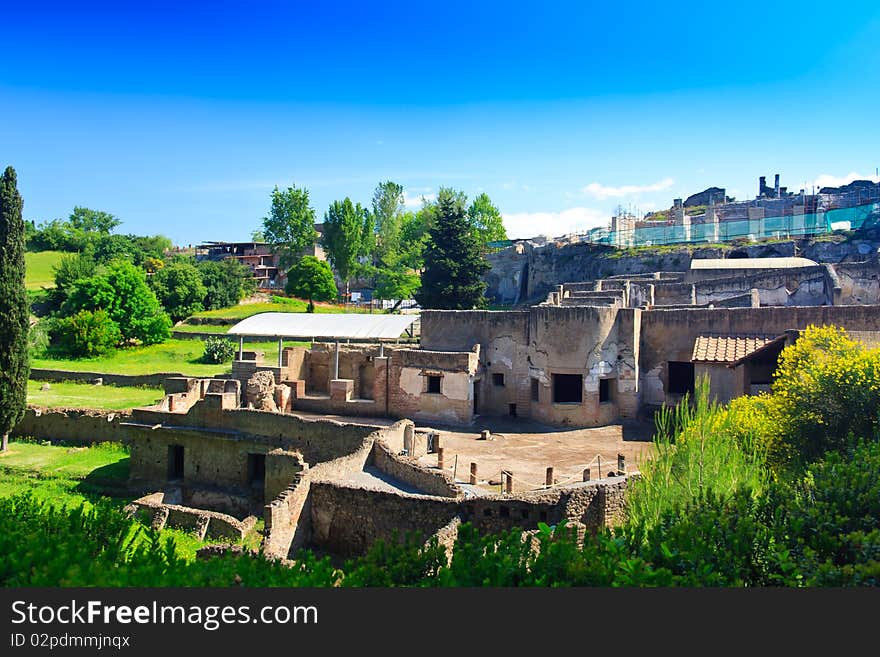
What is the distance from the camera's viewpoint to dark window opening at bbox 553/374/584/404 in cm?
2414

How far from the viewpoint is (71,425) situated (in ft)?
90.8

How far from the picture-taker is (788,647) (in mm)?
6031

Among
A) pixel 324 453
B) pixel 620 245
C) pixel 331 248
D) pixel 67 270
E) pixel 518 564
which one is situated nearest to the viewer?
pixel 518 564

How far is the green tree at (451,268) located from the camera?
40.8 meters

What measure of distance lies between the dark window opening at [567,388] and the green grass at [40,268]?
50.3 metres

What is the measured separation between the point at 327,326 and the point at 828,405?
1878cm

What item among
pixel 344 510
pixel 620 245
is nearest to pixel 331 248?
pixel 620 245

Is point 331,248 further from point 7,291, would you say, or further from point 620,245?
point 7,291

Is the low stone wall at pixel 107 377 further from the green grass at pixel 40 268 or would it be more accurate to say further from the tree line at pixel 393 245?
the green grass at pixel 40 268

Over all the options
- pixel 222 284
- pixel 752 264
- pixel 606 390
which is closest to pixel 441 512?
pixel 606 390

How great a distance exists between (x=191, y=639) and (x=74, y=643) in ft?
3.19

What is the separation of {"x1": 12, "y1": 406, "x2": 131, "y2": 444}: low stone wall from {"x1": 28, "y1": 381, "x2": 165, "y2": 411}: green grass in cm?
149

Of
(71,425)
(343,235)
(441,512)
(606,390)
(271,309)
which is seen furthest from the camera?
(343,235)

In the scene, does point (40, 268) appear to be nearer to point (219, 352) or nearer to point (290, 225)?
point (290, 225)
